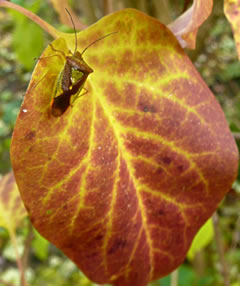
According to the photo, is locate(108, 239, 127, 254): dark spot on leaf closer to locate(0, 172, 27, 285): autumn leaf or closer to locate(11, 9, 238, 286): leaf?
locate(11, 9, 238, 286): leaf

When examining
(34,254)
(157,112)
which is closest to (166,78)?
(157,112)

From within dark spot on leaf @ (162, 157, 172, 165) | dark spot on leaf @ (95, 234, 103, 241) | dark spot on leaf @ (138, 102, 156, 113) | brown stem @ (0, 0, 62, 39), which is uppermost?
brown stem @ (0, 0, 62, 39)

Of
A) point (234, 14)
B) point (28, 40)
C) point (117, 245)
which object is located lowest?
point (28, 40)

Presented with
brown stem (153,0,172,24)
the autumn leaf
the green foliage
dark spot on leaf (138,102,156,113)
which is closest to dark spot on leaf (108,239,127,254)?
dark spot on leaf (138,102,156,113)

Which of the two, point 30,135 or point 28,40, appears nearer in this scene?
point 30,135

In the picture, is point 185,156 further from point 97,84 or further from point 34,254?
point 34,254

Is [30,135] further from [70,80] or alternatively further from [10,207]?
[10,207]

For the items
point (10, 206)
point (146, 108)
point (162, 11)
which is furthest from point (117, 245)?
point (162, 11)
